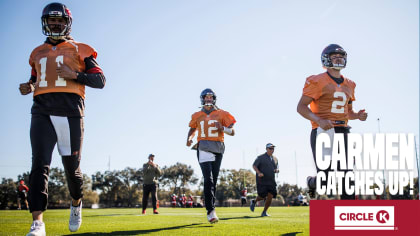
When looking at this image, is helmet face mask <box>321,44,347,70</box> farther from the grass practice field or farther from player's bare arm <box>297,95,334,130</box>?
the grass practice field

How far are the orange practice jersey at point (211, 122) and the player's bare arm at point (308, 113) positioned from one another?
9.13 ft

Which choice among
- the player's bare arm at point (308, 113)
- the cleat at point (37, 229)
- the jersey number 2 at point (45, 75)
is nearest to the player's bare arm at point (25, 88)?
the jersey number 2 at point (45, 75)

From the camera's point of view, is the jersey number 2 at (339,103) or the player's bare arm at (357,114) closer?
the jersey number 2 at (339,103)

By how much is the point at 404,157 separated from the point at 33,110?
5.41 m

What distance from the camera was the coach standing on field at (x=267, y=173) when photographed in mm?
13352

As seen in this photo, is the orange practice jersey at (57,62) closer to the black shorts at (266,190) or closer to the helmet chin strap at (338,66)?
the helmet chin strap at (338,66)

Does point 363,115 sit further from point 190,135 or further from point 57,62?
point 57,62

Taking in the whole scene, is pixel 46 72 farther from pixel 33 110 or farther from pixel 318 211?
pixel 318 211

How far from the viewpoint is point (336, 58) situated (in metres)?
5.91

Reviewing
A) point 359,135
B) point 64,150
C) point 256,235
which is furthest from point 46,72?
point 359,135

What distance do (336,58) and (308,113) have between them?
92 cm

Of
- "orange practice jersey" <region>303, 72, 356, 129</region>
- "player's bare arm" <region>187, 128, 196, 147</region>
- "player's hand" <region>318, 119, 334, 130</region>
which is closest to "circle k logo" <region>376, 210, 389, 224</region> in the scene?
"player's hand" <region>318, 119, 334, 130</region>

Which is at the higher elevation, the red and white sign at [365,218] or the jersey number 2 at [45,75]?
the jersey number 2 at [45,75]

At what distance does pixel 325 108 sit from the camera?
5.91 metres
